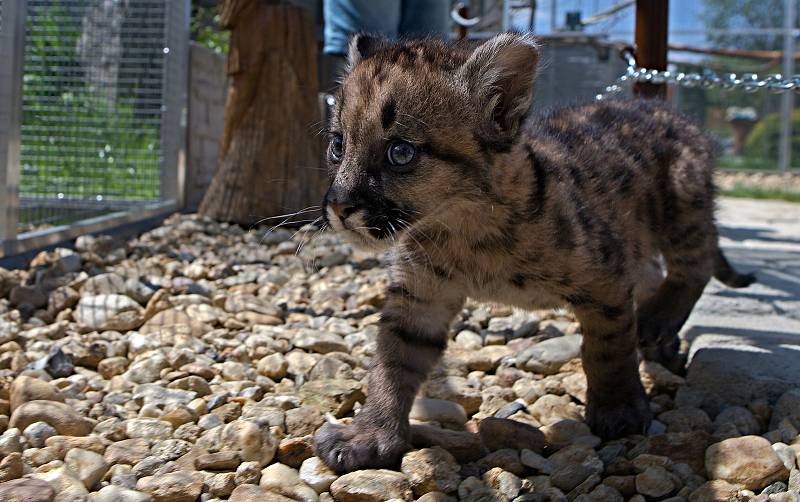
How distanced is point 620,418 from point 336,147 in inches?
54.6

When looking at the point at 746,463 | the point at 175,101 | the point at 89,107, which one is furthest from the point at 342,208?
the point at 175,101

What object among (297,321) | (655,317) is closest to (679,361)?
(655,317)

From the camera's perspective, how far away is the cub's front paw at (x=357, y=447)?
2.92 metres

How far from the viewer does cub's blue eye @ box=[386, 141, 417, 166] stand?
291 centimetres

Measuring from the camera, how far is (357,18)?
5551mm

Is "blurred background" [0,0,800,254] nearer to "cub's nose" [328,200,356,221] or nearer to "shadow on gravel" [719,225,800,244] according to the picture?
"shadow on gravel" [719,225,800,244]

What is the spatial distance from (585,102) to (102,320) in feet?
8.79

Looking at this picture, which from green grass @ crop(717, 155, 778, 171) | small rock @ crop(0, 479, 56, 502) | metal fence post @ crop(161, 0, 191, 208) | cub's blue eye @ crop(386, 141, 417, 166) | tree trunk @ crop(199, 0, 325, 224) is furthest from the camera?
green grass @ crop(717, 155, 778, 171)

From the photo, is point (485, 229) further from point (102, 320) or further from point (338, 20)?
point (338, 20)

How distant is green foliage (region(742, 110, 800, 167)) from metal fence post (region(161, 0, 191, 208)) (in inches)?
513

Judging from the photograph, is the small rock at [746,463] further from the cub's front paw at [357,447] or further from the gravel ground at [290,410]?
the cub's front paw at [357,447]

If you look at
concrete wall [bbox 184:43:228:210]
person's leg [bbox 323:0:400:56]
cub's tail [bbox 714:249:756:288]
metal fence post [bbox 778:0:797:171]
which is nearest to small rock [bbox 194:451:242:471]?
cub's tail [bbox 714:249:756:288]

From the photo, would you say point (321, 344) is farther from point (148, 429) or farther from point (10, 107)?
point (10, 107)

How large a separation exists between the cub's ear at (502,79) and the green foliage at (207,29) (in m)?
8.07
